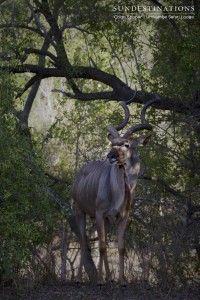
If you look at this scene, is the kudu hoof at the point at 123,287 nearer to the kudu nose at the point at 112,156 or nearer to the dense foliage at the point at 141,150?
the dense foliage at the point at 141,150

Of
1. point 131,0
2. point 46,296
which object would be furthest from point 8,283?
point 131,0

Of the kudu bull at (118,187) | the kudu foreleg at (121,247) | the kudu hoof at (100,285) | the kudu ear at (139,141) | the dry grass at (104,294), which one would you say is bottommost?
the dry grass at (104,294)

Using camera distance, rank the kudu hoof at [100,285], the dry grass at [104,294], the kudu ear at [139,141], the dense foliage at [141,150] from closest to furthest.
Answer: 1. the dense foliage at [141,150]
2. the dry grass at [104,294]
3. the kudu hoof at [100,285]
4. the kudu ear at [139,141]

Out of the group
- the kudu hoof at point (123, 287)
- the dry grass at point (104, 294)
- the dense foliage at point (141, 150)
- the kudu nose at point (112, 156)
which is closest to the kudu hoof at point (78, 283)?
the dry grass at point (104, 294)

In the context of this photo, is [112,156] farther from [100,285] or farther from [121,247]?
[100,285]

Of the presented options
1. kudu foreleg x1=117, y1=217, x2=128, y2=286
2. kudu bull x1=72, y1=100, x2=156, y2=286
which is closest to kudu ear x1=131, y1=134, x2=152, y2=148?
kudu bull x1=72, y1=100, x2=156, y2=286

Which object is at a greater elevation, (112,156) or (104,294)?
(112,156)

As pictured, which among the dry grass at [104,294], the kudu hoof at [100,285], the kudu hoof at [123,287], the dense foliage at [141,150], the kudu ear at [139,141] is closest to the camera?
the dense foliage at [141,150]

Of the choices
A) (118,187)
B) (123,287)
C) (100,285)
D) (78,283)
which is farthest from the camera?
Answer: (78,283)

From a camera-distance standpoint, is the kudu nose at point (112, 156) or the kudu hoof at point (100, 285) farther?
the kudu hoof at point (100, 285)

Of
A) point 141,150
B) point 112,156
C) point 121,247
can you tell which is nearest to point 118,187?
point 112,156

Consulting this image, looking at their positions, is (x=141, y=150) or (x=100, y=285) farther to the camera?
(x=141, y=150)

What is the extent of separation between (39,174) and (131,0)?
3.89 meters

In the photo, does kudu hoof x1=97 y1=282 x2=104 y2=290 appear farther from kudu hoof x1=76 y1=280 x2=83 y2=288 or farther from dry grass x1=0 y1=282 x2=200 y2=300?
kudu hoof x1=76 y1=280 x2=83 y2=288
